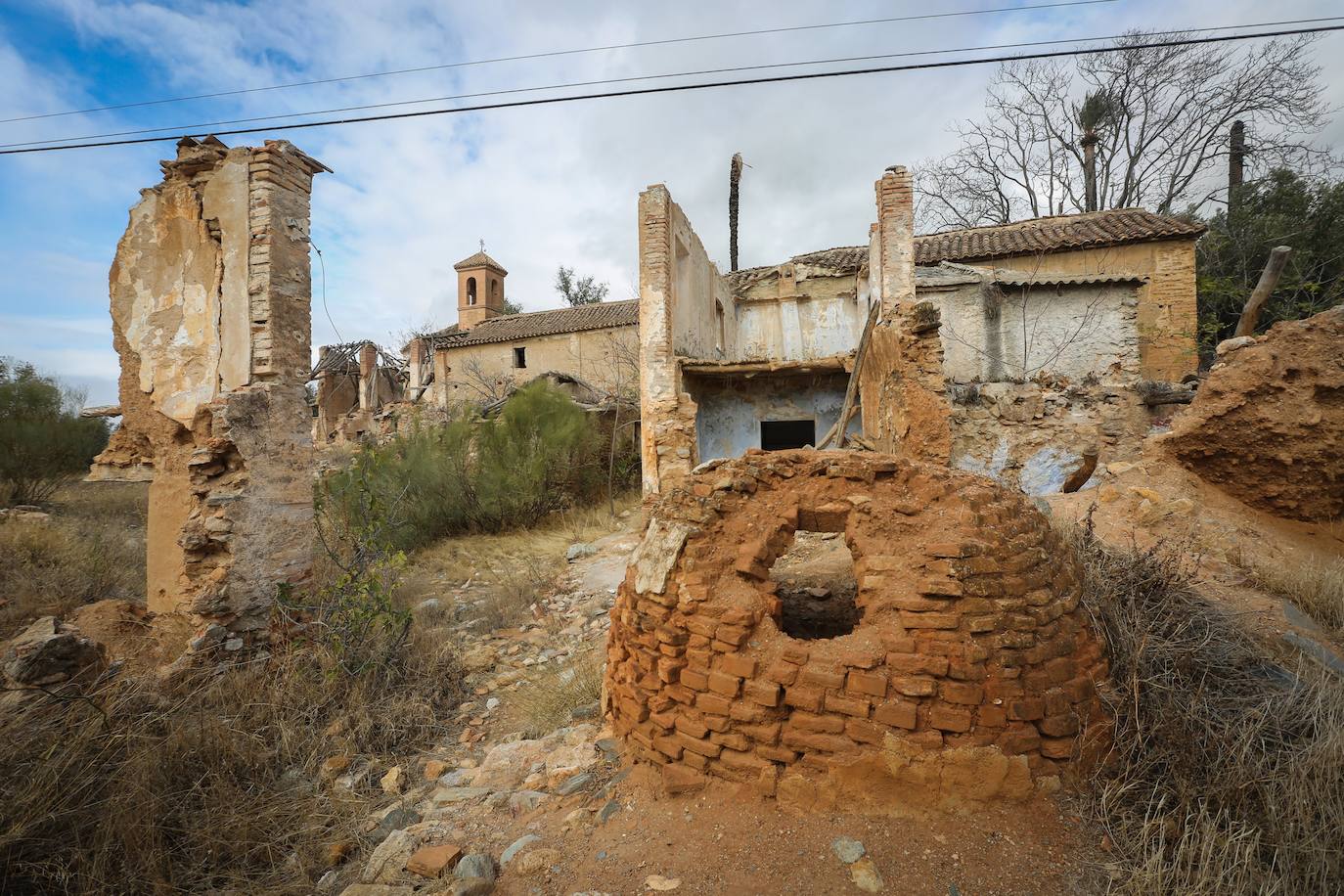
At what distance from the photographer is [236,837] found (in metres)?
2.87

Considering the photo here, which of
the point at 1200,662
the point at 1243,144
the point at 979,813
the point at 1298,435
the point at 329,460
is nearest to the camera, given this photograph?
the point at 979,813

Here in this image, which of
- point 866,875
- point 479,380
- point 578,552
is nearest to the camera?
point 866,875

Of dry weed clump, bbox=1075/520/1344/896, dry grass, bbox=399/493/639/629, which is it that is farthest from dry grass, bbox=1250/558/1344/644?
dry grass, bbox=399/493/639/629

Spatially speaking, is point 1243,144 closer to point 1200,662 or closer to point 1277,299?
point 1277,299

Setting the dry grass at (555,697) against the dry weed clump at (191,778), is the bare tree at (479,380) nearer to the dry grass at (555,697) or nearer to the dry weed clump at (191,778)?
the dry grass at (555,697)

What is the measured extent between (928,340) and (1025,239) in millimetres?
10927

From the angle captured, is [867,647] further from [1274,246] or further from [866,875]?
[1274,246]

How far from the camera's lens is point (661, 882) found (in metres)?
2.34

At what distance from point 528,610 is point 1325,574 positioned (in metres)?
7.19

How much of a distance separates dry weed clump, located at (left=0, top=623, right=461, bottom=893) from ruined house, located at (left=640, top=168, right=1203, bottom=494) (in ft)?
20.0

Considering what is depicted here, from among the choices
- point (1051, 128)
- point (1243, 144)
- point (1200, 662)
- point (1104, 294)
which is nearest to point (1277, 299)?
point (1104, 294)

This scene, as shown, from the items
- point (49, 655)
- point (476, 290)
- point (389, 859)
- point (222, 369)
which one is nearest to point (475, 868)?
point (389, 859)

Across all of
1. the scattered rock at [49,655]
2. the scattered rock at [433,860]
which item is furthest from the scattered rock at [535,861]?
the scattered rock at [49,655]

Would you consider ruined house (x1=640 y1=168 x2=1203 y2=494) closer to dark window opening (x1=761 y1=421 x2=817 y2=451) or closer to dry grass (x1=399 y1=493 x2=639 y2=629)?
dark window opening (x1=761 y1=421 x2=817 y2=451)
